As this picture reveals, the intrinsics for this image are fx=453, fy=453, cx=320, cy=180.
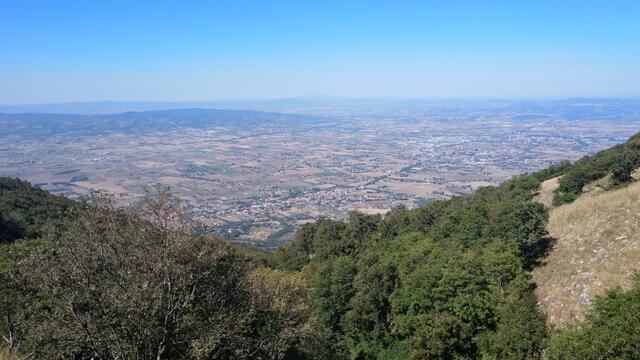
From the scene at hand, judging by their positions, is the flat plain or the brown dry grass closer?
the brown dry grass

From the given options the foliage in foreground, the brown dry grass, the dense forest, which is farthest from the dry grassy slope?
the foliage in foreground

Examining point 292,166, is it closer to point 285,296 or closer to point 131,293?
point 285,296

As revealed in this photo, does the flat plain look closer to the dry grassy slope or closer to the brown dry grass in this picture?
the brown dry grass

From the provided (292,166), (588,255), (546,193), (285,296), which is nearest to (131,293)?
(285,296)

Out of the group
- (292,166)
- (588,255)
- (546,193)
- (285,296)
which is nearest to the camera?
(285,296)

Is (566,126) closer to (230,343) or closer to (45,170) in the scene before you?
(45,170)

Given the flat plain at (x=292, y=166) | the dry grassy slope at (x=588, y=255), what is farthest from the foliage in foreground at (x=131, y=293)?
the flat plain at (x=292, y=166)

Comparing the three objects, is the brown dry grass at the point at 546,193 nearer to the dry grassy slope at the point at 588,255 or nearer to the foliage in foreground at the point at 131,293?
the dry grassy slope at the point at 588,255

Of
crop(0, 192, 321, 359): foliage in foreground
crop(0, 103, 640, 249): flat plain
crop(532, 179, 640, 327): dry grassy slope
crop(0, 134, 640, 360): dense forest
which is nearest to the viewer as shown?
crop(0, 192, 321, 359): foliage in foreground
